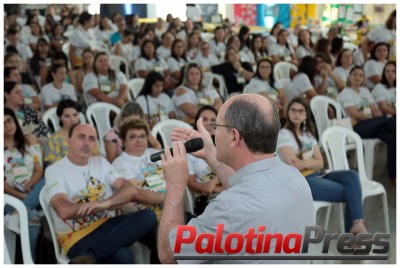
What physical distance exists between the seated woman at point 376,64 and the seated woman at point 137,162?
11.1 ft

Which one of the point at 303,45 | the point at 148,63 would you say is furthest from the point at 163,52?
the point at 303,45

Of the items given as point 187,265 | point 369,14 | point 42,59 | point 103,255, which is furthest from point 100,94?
point 369,14

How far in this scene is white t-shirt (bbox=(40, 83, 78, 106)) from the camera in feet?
16.2

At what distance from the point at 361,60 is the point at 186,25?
10.9ft

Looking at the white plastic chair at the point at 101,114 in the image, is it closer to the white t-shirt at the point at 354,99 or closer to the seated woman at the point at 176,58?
the white t-shirt at the point at 354,99

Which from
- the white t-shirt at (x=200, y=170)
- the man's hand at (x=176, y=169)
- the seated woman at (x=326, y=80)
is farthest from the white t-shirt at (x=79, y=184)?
the seated woman at (x=326, y=80)

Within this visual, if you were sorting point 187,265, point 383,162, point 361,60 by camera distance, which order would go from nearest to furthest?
point 187,265, point 383,162, point 361,60

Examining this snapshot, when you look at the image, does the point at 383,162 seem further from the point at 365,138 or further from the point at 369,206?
the point at 369,206

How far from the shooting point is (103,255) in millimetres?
2600

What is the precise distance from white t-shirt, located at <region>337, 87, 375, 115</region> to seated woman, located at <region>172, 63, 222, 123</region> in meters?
1.03

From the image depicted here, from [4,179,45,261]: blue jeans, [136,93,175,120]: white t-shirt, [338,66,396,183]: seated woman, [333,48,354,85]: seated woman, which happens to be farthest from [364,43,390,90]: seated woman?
[4,179,45,261]: blue jeans

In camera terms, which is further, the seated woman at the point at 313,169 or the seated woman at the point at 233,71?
the seated woman at the point at 233,71

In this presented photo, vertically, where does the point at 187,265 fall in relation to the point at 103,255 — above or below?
above

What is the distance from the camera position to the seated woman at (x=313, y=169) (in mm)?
3229
